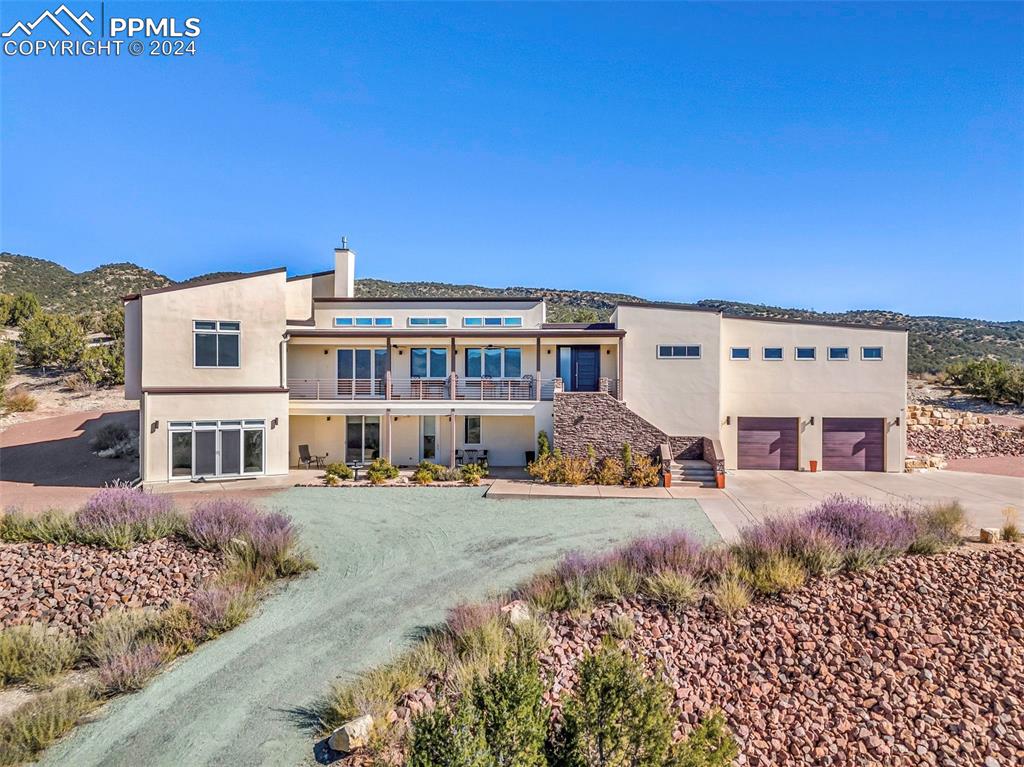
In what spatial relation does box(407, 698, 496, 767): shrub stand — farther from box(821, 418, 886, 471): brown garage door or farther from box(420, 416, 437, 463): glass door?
box(821, 418, 886, 471): brown garage door

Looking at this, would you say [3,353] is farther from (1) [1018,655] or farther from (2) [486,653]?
(1) [1018,655]

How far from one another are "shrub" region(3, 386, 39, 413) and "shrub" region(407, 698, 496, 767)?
1190 inches

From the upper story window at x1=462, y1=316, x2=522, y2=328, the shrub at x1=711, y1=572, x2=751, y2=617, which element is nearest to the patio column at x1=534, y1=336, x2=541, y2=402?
the upper story window at x1=462, y1=316, x2=522, y2=328

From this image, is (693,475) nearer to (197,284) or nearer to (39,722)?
(39,722)

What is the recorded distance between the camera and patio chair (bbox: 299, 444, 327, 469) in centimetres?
1920

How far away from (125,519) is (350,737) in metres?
8.24

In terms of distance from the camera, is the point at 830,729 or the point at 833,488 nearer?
the point at 830,729

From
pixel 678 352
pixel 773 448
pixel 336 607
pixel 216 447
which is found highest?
pixel 678 352

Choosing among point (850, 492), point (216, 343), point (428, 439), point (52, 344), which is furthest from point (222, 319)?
point (850, 492)

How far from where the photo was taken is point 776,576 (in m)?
7.80

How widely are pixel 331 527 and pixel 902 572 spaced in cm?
1163

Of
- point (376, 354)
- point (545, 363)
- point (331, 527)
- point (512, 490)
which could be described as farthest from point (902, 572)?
point (376, 354)

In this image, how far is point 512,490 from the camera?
51.1 feet

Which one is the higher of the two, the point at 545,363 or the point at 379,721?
the point at 545,363
